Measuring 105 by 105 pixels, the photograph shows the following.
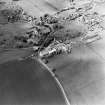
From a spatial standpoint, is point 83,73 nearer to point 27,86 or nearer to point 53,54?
point 53,54

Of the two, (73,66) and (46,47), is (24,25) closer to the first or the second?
(46,47)

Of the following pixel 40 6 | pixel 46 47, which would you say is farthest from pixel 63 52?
pixel 40 6

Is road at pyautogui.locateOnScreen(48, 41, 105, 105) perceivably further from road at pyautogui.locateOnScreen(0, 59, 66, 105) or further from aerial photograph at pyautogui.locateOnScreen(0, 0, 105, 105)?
road at pyautogui.locateOnScreen(0, 59, 66, 105)

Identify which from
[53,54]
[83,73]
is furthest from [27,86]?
[83,73]

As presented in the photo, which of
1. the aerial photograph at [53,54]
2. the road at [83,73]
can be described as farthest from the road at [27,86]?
the road at [83,73]

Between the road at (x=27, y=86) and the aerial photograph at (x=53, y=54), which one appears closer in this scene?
the road at (x=27, y=86)

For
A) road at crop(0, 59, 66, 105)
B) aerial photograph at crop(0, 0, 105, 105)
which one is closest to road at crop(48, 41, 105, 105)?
aerial photograph at crop(0, 0, 105, 105)

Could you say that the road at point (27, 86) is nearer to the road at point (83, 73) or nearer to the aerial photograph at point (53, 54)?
the aerial photograph at point (53, 54)

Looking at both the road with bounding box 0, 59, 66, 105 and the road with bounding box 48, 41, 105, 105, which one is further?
the road with bounding box 48, 41, 105, 105
